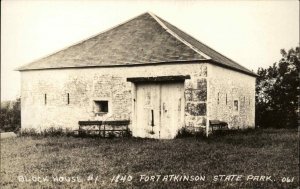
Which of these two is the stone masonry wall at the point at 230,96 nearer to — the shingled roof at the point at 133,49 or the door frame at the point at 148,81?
the shingled roof at the point at 133,49

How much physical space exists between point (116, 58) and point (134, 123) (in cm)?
289

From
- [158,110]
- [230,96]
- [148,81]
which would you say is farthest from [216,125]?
[230,96]

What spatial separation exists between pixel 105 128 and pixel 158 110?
8.22ft

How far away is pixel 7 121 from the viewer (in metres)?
19.7

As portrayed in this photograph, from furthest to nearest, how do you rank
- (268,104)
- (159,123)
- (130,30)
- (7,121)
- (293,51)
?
1. (268,104)
2. (293,51)
3. (7,121)
4. (130,30)
5. (159,123)

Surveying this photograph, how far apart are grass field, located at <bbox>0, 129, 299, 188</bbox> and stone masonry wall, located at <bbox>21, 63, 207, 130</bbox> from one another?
2412 mm

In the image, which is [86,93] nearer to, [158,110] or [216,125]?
[158,110]

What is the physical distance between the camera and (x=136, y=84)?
16.3 m

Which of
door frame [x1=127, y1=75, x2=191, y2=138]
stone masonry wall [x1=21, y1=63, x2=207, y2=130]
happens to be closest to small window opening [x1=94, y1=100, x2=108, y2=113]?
stone masonry wall [x1=21, y1=63, x2=207, y2=130]

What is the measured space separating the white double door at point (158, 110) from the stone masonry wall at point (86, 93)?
36 cm

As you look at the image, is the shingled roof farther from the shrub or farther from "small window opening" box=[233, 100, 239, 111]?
the shrub

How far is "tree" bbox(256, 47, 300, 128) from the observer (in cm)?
2355

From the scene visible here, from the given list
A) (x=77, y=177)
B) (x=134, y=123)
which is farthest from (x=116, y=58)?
(x=77, y=177)

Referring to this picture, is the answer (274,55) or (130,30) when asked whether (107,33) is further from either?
(274,55)
